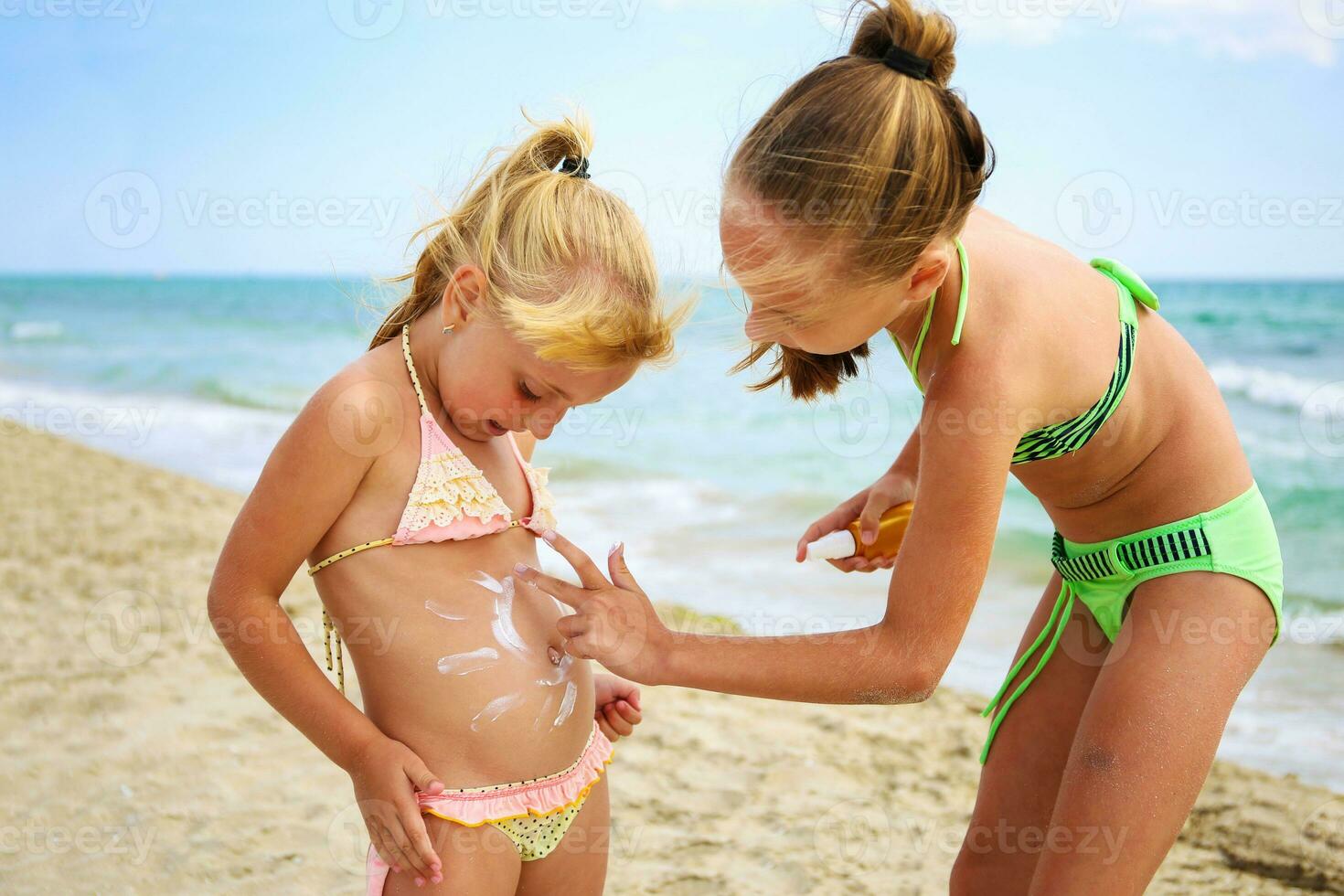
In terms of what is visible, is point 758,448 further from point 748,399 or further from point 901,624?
point 901,624

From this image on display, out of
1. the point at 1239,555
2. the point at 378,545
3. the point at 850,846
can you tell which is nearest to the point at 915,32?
the point at 1239,555

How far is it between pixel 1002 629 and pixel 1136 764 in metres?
3.96

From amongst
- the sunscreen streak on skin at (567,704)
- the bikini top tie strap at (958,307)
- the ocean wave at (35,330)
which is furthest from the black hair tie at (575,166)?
the ocean wave at (35,330)

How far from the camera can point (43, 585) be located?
205 inches

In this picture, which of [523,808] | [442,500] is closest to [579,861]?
[523,808]

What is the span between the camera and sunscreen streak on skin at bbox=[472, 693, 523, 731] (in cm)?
189

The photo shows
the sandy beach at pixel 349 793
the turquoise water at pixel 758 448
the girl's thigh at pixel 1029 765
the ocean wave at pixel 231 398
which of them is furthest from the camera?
the ocean wave at pixel 231 398

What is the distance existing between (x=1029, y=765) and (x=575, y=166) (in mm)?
1497

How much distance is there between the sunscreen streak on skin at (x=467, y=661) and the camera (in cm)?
187

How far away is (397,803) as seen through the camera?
1765mm

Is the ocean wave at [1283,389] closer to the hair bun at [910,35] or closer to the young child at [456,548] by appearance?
the hair bun at [910,35]

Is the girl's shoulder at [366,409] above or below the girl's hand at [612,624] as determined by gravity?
above

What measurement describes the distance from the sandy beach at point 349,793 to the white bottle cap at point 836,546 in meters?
1.28

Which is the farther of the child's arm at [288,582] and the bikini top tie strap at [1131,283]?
the bikini top tie strap at [1131,283]
